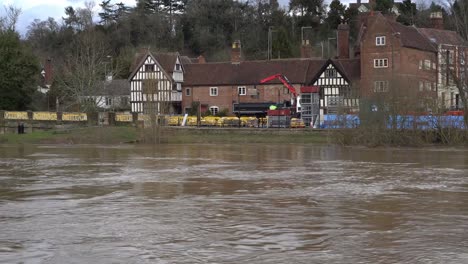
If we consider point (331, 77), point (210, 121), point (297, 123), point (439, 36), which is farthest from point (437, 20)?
point (210, 121)

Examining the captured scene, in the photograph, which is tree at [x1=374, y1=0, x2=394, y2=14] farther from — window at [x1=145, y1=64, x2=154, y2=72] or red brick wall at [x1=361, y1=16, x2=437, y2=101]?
window at [x1=145, y1=64, x2=154, y2=72]

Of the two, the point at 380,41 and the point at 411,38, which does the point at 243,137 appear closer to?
the point at 380,41

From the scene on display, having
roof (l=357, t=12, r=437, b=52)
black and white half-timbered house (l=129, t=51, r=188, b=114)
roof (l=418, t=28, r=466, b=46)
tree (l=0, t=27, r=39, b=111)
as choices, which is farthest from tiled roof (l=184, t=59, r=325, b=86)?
tree (l=0, t=27, r=39, b=111)

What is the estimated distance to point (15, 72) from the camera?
62.5 meters

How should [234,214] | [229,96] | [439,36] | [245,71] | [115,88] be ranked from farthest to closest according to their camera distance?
[115,88] < [245,71] < [229,96] < [439,36] < [234,214]

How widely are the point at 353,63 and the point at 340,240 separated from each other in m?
55.3

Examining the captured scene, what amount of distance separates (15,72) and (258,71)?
82.6 ft

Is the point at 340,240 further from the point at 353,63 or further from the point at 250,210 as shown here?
the point at 353,63

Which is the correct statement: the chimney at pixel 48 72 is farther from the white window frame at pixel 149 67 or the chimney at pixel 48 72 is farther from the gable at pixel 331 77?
the gable at pixel 331 77

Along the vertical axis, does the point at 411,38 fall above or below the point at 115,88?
above

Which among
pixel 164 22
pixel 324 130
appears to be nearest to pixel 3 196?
pixel 324 130

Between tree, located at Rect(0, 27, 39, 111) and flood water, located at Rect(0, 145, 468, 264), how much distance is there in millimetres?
36831

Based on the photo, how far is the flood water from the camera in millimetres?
11133

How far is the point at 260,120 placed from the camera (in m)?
56.9
